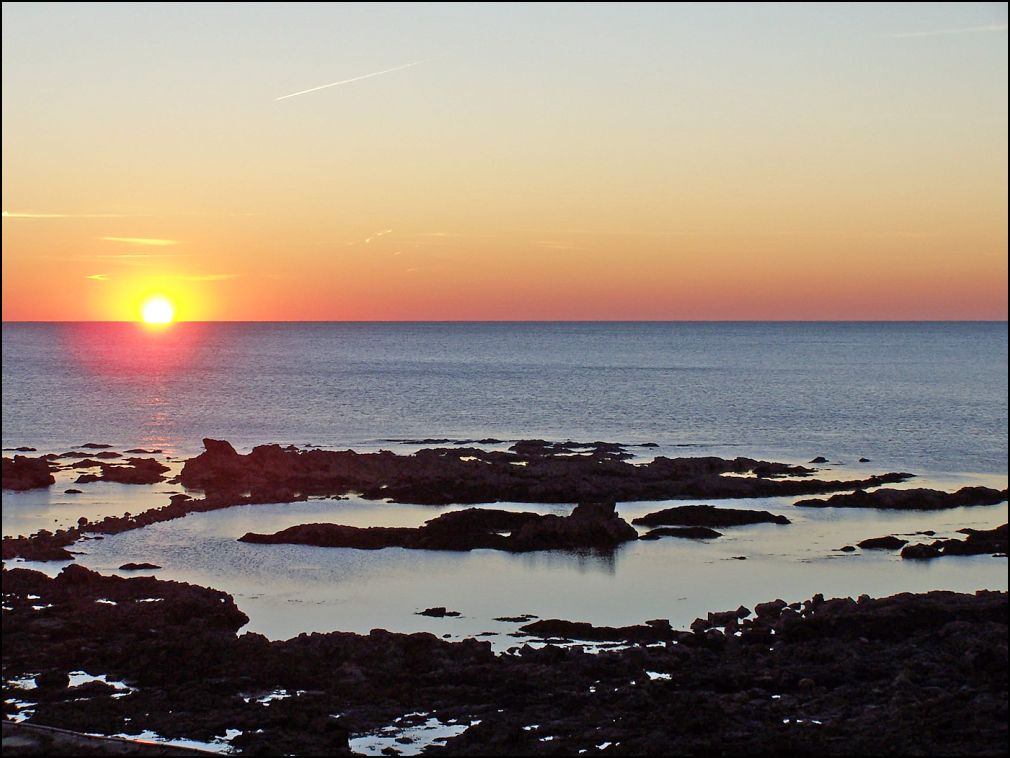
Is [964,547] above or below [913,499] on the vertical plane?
below

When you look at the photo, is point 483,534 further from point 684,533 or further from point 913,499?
point 913,499

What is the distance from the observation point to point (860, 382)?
131m

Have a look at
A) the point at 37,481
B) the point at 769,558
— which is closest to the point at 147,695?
the point at 769,558

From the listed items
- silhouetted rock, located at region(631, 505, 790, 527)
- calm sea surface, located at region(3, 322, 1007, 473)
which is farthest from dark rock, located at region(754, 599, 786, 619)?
calm sea surface, located at region(3, 322, 1007, 473)

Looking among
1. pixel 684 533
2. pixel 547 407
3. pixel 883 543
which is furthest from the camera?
pixel 547 407

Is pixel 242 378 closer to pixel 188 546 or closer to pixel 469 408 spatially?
pixel 469 408

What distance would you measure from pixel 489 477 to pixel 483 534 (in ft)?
38.4

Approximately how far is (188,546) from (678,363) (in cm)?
14912

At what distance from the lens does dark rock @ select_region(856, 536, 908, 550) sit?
39375mm

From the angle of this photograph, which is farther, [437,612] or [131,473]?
[131,473]

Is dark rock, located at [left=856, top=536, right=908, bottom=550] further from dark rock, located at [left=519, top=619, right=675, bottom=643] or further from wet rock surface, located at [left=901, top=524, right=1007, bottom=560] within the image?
dark rock, located at [left=519, top=619, right=675, bottom=643]

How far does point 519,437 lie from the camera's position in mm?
76125

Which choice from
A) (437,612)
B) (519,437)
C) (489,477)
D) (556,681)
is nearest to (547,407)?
(519,437)

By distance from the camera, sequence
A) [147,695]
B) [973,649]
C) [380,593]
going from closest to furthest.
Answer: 1. [147,695]
2. [973,649]
3. [380,593]
